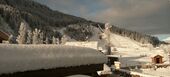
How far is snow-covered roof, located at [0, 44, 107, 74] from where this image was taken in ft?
25.3

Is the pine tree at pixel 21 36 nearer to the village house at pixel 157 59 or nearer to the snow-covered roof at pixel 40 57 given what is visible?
the village house at pixel 157 59

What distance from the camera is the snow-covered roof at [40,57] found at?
25.3 ft

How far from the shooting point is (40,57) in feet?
27.4

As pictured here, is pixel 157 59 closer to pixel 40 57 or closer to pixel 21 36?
pixel 40 57

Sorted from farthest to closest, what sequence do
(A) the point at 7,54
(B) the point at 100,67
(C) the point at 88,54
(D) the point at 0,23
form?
(D) the point at 0,23
(B) the point at 100,67
(C) the point at 88,54
(A) the point at 7,54

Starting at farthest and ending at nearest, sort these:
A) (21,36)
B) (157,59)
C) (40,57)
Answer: (21,36)
(157,59)
(40,57)

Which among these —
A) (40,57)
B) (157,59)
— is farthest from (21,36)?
(40,57)

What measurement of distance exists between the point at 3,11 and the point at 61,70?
176839mm

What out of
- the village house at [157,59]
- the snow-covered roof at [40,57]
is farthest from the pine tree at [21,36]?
the snow-covered roof at [40,57]

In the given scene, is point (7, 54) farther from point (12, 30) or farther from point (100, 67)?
point (12, 30)

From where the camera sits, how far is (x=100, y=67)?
10562 mm

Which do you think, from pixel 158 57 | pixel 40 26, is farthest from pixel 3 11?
pixel 158 57

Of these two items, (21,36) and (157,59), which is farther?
(21,36)

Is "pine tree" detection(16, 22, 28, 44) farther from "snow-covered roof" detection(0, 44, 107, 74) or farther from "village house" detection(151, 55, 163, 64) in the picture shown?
"snow-covered roof" detection(0, 44, 107, 74)
